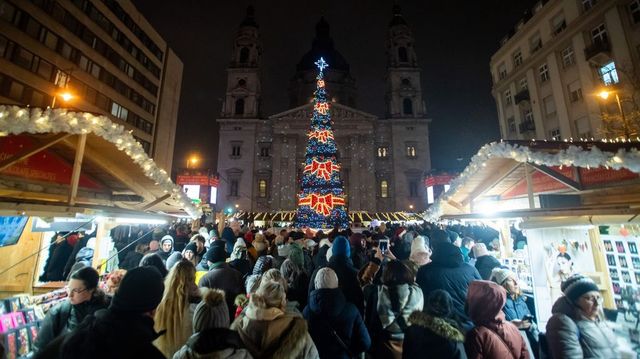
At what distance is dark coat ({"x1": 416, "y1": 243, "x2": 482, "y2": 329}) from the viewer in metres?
3.90

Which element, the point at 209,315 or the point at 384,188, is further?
the point at 384,188

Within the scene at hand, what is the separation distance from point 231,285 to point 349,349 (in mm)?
2037

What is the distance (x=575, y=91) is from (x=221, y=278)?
28.7 metres

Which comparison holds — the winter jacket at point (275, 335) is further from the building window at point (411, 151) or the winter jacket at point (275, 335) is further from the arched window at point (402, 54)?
the arched window at point (402, 54)

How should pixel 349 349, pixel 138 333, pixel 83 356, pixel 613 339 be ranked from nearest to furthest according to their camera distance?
pixel 83 356 → pixel 138 333 → pixel 613 339 → pixel 349 349

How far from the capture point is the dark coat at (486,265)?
5031 mm

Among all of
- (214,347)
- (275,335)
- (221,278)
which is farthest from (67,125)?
(275,335)

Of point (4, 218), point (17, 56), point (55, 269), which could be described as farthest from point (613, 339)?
point (17, 56)

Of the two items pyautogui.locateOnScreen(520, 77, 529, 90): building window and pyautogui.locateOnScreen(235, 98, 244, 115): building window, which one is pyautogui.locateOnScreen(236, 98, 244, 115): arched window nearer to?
pyautogui.locateOnScreen(235, 98, 244, 115): building window

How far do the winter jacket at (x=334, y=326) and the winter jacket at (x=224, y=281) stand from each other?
5.28 ft

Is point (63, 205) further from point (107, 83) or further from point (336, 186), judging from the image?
point (107, 83)

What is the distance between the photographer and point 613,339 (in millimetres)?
2605

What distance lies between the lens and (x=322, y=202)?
19016mm

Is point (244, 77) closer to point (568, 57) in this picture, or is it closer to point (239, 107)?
point (239, 107)
